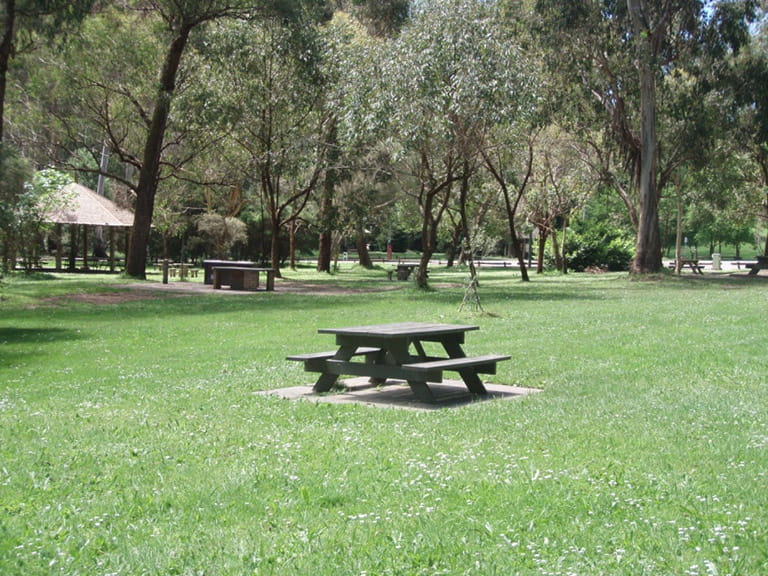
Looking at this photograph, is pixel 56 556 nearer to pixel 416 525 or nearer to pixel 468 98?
pixel 416 525

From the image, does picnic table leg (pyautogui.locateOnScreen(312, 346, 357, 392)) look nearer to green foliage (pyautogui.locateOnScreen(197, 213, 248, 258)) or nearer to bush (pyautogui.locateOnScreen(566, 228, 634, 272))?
green foliage (pyautogui.locateOnScreen(197, 213, 248, 258))

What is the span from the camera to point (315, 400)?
880cm

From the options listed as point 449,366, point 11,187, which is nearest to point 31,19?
point 11,187

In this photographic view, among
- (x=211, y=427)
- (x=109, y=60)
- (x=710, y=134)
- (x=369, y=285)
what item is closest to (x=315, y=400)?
(x=211, y=427)

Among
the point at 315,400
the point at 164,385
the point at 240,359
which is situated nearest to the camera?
the point at 315,400

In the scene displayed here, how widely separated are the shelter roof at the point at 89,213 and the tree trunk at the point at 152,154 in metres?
6.96

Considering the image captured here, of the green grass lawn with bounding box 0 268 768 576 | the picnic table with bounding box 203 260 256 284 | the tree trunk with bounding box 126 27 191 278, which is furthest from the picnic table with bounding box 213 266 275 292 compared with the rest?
the green grass lawn with bounding box 0 268 768 576

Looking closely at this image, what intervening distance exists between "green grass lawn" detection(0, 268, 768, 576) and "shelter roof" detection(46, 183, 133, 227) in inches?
1232

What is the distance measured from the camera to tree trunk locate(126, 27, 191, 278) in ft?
106

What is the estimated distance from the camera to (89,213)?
44.2 m

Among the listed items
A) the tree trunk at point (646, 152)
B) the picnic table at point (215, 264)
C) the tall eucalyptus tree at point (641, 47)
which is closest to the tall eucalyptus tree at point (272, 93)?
the picnic table at point (215, 264)

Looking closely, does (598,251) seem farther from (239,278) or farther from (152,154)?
(152,154)

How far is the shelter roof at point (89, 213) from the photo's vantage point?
41719mm

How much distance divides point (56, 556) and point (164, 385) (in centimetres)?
590
